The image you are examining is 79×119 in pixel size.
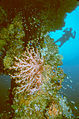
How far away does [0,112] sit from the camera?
19.2 ft

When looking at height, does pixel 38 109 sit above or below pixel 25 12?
below

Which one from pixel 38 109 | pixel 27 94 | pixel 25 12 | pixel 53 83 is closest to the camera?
pixel 27 94

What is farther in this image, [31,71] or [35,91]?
[35,91]

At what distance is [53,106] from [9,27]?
4.40 meters

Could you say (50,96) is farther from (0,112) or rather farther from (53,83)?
(0,112)

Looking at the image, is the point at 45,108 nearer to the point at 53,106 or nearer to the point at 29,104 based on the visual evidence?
the point at 53,106

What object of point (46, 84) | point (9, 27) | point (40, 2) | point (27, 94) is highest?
point (40, 2)

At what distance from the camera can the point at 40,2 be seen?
5.24 meters

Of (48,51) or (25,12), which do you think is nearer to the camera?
(48,51)

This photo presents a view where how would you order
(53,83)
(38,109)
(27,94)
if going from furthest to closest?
(53,83), (38,109), (27,94)

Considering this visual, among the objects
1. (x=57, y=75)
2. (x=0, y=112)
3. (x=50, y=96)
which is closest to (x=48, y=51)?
(x=57, y=75)

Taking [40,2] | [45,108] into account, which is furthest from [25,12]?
[45,108]

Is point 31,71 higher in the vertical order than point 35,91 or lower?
higher

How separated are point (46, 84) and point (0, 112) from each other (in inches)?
123
